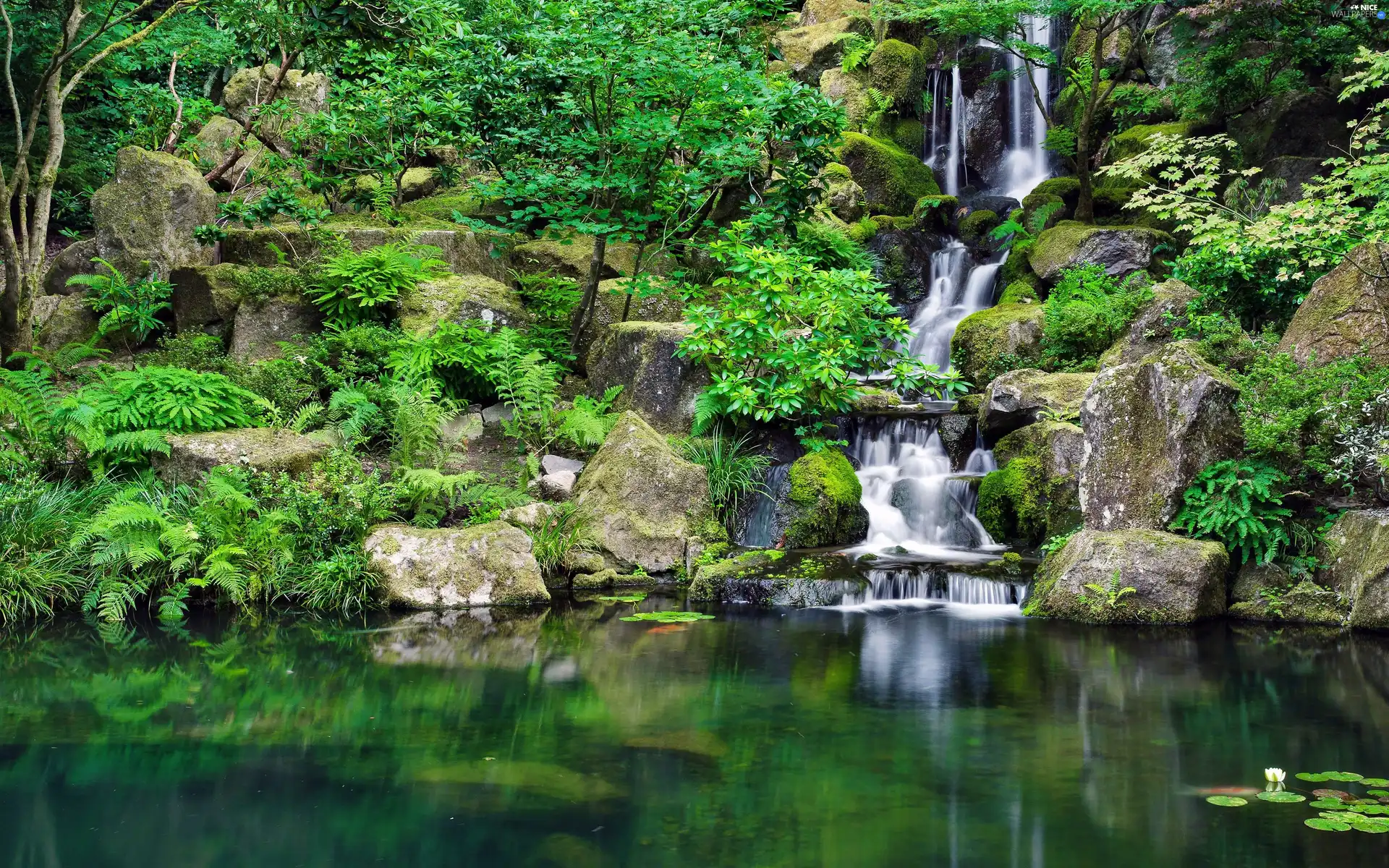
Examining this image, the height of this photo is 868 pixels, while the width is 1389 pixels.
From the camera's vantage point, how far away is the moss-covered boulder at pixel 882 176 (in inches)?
704

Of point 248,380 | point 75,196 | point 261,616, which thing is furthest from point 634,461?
point 75,196

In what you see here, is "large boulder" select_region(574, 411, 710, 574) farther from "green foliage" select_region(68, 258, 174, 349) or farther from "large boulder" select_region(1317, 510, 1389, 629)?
"green foliage" select_region(68, 258, 174, 349)

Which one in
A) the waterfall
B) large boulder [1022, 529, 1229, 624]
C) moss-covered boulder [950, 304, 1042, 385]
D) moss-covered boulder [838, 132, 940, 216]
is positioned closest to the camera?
large boulder [1022, 529, 1229, 624]

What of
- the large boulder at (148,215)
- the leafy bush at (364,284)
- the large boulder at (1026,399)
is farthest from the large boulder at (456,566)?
the large boulder at (148,215)

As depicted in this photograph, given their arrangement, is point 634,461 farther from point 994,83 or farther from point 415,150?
point 994,83

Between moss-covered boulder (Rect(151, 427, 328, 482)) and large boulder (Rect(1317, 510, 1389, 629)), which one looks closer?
large boulder (Rect(1317, 510, 1389, 629))

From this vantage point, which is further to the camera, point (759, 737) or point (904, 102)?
point (904, 102)

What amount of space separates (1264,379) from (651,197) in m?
7.15

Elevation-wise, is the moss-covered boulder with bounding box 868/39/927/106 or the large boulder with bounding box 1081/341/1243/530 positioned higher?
the moss-covered boulder with bounding box 868/39/927/106

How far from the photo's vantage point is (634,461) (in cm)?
992

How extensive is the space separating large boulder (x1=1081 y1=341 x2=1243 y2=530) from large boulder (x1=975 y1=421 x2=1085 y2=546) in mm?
626

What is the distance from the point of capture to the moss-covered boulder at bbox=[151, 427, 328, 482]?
9008mm

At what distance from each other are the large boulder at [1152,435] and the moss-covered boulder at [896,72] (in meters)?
12.6

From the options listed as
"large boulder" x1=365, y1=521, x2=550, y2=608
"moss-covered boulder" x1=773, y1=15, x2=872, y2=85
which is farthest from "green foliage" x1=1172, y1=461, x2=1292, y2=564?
"moss-covered boulder" x1=773, y1=15, x2=872, y2=85
